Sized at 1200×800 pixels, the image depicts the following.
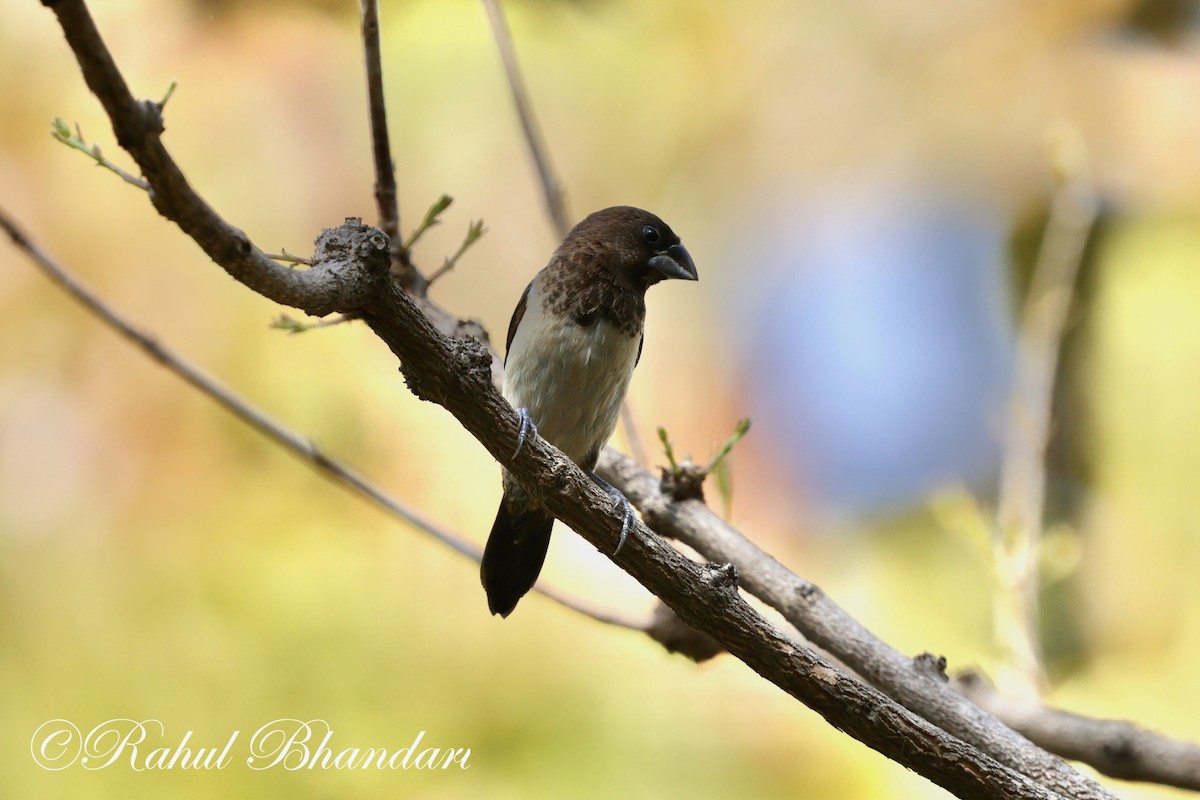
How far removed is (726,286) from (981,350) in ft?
3.68

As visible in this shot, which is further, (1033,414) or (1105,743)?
(1033,414)

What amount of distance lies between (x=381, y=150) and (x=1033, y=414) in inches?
89.8

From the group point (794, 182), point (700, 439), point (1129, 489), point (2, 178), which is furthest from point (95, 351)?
point (1129, 489)

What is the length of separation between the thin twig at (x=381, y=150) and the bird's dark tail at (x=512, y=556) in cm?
61

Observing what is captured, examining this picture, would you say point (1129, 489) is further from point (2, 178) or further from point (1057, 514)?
point (2, 178)

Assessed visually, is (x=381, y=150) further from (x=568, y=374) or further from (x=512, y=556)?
(x=512, y=556)

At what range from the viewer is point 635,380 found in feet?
13.1

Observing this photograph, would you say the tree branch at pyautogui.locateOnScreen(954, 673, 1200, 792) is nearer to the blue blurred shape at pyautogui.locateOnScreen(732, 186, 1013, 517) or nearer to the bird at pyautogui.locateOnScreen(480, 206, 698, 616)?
the bird at pyautogui.locateOnScreen(480, 206, 698, 616)

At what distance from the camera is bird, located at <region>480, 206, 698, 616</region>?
Answer: 223 centimetres

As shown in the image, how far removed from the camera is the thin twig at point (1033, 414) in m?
2.90

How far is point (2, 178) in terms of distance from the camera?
3.63 m

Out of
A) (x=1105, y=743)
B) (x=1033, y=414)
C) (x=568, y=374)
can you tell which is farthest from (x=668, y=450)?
(x=1033, y=414)

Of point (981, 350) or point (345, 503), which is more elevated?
point (981, 350)

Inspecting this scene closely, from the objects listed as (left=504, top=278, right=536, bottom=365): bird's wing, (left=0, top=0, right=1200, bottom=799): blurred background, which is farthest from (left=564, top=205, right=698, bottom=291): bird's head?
(left=0, top=0, right=1200, bottom=799): blurred background
